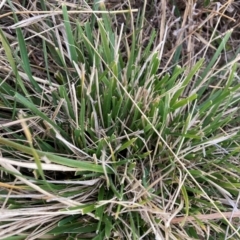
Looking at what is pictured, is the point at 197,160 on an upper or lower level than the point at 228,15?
lower

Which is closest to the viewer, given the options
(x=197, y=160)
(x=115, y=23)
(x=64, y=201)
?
(x=64, y=201)

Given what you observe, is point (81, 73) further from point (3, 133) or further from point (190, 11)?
point (190, 11)

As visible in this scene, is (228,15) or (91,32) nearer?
(91,32)

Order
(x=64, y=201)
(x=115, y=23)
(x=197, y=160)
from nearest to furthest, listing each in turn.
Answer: (x=64, y=201)
(x=197, y=160)
(x=115, y=23)

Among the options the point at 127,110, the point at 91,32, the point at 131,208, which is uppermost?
the point at 91,32

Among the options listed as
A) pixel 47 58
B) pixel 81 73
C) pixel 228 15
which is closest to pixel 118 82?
pixel 81 73

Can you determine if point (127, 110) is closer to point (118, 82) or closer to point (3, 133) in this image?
point (118, 82)
